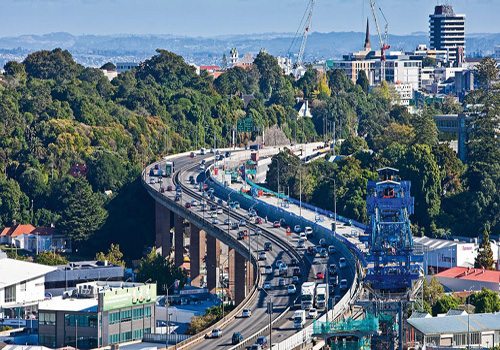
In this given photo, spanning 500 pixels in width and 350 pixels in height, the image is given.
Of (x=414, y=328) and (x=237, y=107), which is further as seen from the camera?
(x=237, y=107)

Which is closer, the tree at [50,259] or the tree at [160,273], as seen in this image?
the tree at [160,273]

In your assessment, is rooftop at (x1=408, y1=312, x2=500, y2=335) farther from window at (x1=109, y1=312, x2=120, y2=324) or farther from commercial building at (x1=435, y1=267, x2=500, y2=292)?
commercial building at (x1=435, y1=267, x2=500, y2=292)

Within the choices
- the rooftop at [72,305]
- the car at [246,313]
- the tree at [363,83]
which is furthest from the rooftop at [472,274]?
the tree at [363,83]

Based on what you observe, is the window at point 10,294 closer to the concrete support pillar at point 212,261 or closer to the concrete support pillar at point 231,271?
the concrete support pillar at point 231,271

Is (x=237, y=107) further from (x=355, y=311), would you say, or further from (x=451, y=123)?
(x=355, y=311)

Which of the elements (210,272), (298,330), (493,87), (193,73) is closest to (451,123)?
(493,87)

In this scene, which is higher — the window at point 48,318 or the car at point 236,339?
the car at point 236,339
